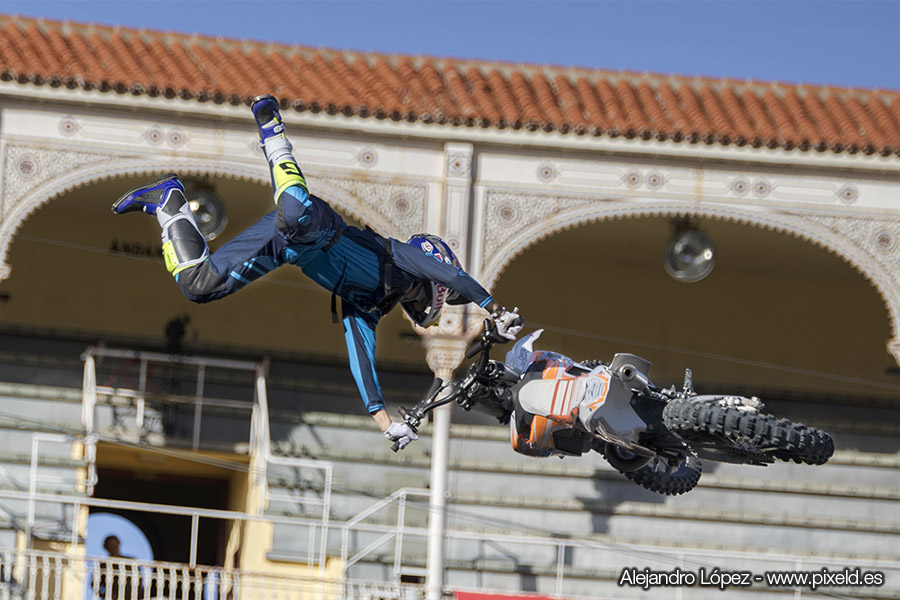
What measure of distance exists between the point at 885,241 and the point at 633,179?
2.46 m

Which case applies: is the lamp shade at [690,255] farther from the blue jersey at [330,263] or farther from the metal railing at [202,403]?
the blue jersey at [330,263]

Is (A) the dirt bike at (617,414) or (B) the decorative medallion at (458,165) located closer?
(A) the dirt bike at (617,414)

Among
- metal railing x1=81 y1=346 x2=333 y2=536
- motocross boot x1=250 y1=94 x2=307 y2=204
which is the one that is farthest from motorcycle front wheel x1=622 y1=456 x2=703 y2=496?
metal railing x1=81 y1=346 x2=333 y2=536

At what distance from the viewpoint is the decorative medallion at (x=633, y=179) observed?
1432cm

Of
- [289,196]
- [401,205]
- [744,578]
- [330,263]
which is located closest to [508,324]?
[330,263]

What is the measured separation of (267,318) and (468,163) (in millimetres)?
3795

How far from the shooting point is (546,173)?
14.3 metres

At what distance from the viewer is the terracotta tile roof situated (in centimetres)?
1425

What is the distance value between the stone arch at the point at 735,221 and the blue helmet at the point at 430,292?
6855 millimetres

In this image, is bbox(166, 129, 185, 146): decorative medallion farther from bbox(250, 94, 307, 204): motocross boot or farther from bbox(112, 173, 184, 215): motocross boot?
bbox(250, 94, 307, 204): motocross boot

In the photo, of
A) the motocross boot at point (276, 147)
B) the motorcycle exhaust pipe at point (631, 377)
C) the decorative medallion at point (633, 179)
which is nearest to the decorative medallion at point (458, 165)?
the decorative medallion at point (633, 179)

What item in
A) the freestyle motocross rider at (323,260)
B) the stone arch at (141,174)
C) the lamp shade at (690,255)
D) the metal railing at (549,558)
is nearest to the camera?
the freestyle motocross rider at (323,260)

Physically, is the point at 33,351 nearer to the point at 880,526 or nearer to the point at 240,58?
the point at 240,58

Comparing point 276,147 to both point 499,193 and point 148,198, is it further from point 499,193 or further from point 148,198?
point 499,193
